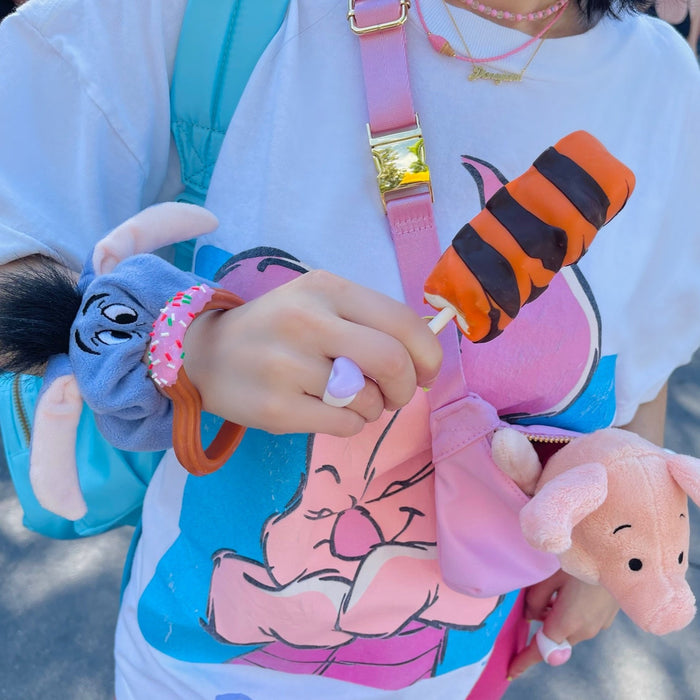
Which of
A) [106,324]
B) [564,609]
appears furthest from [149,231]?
[564,609]

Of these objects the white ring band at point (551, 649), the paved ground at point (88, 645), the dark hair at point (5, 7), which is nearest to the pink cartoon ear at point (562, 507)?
the white ring band at point (551, 649)

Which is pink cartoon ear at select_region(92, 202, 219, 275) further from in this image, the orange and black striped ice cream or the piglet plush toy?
the piglet plush toy

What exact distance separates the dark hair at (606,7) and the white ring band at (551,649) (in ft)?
3.06

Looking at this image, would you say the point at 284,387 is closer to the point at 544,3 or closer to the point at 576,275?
the point at 576,275

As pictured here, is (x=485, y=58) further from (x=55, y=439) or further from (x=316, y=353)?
(x=55, y=439)

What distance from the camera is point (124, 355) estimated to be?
2.06ft

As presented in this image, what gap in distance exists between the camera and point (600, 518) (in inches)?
28.2

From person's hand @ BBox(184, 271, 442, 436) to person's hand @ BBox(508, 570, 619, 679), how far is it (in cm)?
71

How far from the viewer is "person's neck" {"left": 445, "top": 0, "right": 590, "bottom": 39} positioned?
2.72 feet

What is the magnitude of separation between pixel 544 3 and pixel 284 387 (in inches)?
23.3

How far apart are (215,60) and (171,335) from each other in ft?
1.07

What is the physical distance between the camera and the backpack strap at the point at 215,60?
0.75m

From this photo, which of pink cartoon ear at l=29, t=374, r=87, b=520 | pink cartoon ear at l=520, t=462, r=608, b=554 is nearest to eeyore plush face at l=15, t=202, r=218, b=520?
pink cartoon ear at l=29, t=374, r=87, b=520

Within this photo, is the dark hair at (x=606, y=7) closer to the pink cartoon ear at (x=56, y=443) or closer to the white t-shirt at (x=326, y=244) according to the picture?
the white t-shirt at (x=326, y=244)
